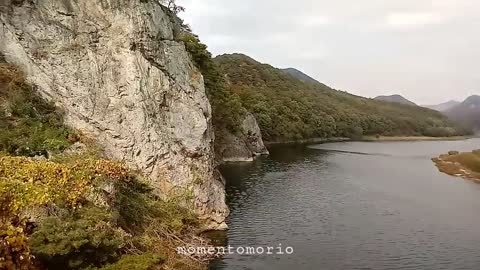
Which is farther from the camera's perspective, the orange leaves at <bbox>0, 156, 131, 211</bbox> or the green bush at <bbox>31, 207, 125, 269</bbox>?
the orange leaves at <bbox>0, 156, 131, 211</bbox>

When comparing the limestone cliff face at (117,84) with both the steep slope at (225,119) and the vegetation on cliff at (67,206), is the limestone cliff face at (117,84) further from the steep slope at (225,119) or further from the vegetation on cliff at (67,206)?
the steep slope at (225,119)

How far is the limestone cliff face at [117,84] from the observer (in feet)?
124

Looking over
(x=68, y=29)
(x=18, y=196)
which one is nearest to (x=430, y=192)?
(x=68, y=29)

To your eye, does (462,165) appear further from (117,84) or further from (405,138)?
(405,138)

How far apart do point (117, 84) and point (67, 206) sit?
17.1m

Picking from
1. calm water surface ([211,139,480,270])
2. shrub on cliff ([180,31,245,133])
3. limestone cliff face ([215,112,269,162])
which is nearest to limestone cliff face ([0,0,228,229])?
calm water surface ([211,139,480,270])

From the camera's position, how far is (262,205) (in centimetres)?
4762

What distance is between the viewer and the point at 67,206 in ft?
81.1

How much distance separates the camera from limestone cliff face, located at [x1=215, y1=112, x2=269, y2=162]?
265ft

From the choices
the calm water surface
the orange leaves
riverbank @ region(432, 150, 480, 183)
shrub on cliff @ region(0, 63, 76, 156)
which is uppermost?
shrub on cliff @ region(0, 63, 76, 156)

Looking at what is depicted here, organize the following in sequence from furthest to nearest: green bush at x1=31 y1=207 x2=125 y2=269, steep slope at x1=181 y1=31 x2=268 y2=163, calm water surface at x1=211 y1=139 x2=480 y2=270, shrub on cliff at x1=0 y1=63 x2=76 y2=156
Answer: steep slope at x1=181 y1=31 x2=268 y2=163 → calm water surface at x1=211 y1=139 x2=480 y2=270 → shrub on cliff at x1=0 y1=63 x2=76 y2=156 → green bush at x1=31 y1=207 x2=125 y2=269

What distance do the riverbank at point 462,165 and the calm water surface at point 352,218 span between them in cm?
392

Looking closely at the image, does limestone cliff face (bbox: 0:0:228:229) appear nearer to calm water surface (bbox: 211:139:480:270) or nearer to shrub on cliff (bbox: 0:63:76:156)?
shrub on cliff (bbox: 0:63:76:156)

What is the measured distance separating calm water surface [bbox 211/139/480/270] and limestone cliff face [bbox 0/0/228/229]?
6217 mm
